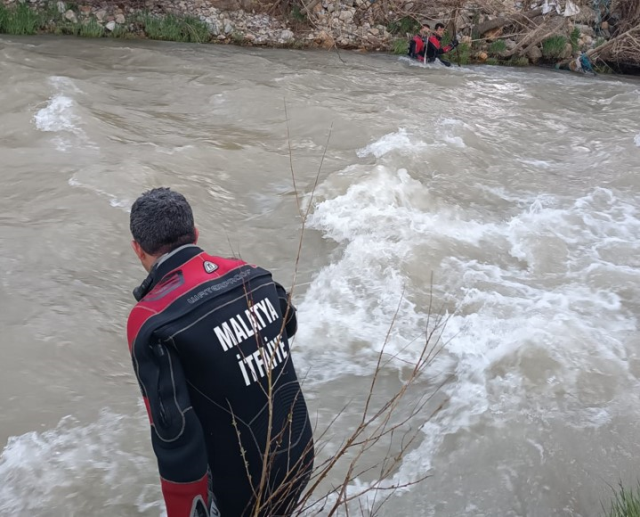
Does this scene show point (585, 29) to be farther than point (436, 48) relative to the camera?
Yes

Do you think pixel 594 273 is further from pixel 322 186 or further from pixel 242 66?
pixel 242 66

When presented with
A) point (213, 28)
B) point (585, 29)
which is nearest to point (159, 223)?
point (213, 28)

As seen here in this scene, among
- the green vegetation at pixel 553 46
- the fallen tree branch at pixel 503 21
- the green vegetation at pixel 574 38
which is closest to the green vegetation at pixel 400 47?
the fallen tree branch at pixel 503 21

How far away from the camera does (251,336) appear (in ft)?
6.31

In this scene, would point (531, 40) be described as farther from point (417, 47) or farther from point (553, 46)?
point (417, 47)

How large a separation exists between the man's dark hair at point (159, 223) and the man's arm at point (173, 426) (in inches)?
12.3

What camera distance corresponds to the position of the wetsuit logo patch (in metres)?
1.94

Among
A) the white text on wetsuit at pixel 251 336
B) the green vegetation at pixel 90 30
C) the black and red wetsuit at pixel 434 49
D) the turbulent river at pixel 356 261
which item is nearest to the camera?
the white text on wetsuit at pixel 251 336

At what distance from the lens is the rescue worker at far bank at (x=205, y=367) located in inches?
69.4

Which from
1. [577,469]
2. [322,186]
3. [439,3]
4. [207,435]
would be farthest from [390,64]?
[207,435]

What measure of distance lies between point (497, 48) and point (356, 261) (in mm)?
9646

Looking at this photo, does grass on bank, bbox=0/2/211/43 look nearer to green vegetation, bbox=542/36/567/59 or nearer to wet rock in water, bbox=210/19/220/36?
wet rock in water, bbox=210/19/220/36

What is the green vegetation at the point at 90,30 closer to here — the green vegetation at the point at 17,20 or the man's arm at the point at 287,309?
the green vegetation at the point at 17,20

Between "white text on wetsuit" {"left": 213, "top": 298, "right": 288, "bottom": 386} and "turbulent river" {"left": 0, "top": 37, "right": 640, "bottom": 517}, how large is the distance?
0.72ft
